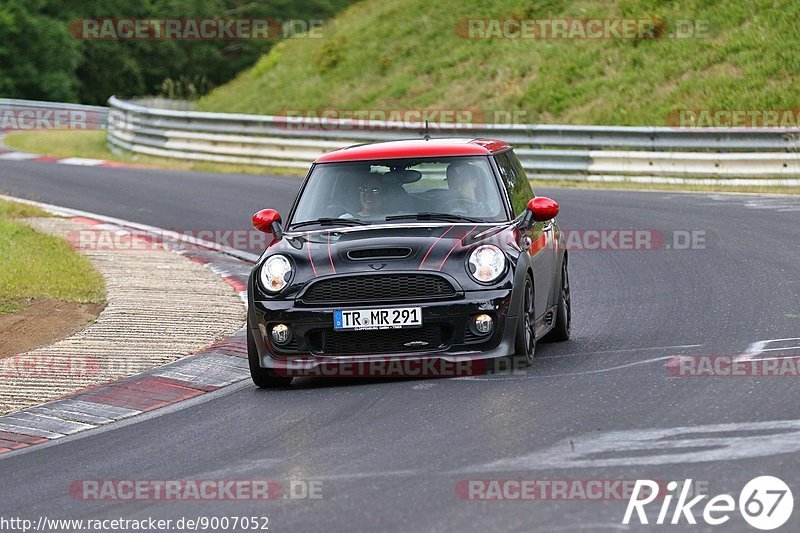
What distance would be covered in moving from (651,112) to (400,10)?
44.6 ft

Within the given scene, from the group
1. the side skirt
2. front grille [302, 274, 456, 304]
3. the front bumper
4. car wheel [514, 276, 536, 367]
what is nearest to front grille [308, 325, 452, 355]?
the front bumper

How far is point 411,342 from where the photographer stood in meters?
8.55

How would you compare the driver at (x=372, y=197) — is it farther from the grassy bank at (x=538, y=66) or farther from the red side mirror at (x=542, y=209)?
the grassy bank at (x=538, y=66)

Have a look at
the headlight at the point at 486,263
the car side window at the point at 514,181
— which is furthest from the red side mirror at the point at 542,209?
the headlight at the point at 486,263

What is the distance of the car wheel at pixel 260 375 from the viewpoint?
8875 millimetres

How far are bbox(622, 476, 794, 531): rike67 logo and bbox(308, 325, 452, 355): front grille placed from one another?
2876 millimetres

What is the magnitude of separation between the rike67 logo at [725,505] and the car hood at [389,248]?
10.1ft

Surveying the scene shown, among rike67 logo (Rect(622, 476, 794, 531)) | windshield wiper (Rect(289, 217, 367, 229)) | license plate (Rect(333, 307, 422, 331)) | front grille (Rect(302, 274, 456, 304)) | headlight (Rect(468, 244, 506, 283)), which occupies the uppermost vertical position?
windshield wiper (Rect(289, 217, 367, 229))

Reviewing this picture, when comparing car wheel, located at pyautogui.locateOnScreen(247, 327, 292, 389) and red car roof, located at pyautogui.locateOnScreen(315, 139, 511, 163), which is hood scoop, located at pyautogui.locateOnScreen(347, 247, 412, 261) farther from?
red car roof, located at pyautogui.locateOnScreen(315, 139, 511, 163)

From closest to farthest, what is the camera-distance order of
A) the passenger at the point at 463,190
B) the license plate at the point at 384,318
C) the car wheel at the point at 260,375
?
the license plate at the point at 384,318, the car wheel at the point at 260,375, the passenger at the point at 463,190

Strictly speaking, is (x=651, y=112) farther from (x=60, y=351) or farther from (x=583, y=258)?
(x=60, y=351)

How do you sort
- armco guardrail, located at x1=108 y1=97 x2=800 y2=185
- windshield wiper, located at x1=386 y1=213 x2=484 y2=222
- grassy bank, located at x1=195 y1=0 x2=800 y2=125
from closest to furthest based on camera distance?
windshield wiper, located at x1=386 y1=213 x2=484 y2=222 < armco guardrail, located at x1=108 y1=97 x2=800 y2=185 < grassy bank, located at x1=195 y1=0 x2=800 y2=125

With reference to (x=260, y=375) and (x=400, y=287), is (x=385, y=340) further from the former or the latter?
(x=260, y=375)

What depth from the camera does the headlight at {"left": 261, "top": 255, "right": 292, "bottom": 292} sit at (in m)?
8.78
